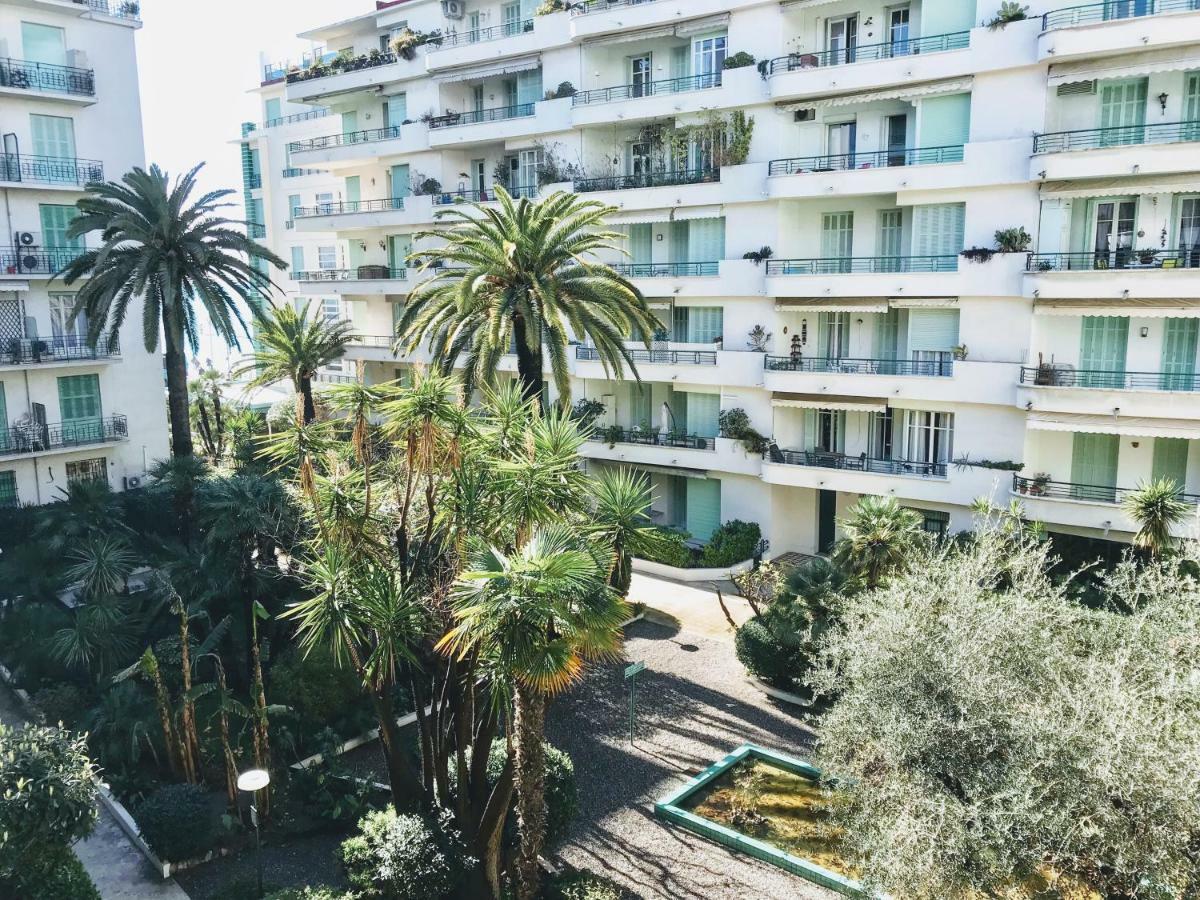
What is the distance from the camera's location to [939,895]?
40.1ft

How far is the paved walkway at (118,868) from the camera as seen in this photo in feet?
55.3

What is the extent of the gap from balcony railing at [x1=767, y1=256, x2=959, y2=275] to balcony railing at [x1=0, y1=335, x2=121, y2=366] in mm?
23214

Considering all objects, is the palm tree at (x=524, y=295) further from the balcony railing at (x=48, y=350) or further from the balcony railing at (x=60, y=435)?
the balcony railing at (x=60, y=435)

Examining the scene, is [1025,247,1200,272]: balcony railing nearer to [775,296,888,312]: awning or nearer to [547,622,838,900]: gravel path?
[775,296,888,312]: awning

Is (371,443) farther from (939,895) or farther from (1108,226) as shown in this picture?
(1108,226)

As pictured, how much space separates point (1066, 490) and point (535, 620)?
2198cm

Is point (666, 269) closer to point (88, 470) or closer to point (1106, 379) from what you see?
point (1106, 379)

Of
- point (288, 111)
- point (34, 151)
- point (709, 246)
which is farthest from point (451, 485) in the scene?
point (288, 111)

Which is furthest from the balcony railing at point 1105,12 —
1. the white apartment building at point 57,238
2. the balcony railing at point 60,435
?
the balcony railing at point 60,435

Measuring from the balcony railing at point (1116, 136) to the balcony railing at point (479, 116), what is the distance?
68.5 feet

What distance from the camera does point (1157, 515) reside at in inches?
958

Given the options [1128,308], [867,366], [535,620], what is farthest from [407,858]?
[1128,308]

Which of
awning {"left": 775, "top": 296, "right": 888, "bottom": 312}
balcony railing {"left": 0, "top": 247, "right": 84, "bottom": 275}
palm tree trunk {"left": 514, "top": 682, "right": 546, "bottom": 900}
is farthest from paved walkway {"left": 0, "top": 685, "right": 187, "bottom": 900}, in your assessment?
awning {"left": 775, "top": 296, "right": 888, "bottom": 312}

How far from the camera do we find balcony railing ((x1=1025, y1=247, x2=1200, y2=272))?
1067 inches
